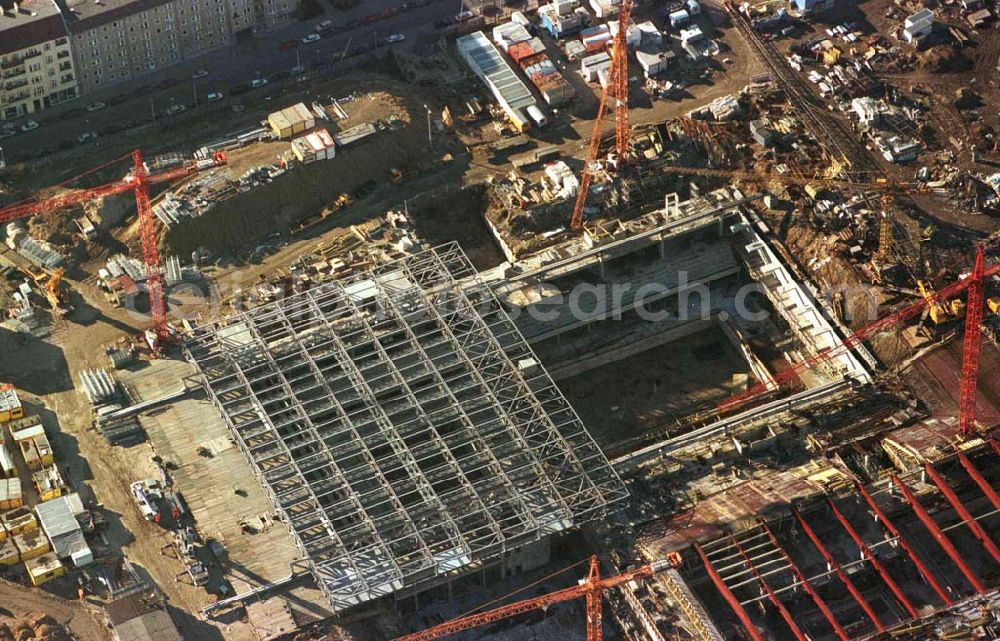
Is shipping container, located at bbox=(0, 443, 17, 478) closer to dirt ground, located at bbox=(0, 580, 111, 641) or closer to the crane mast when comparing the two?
dirt ground, located at bbox=(0, 580, 111, 641)

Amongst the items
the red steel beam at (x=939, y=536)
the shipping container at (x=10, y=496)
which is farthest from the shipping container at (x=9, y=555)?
the red steel beam at (x=939, y=536)

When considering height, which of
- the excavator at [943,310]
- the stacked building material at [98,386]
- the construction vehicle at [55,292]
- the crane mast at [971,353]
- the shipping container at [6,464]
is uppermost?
the construction vehicle at [55,292]

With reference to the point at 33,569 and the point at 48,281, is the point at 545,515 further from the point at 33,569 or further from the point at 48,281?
the point at 48,281

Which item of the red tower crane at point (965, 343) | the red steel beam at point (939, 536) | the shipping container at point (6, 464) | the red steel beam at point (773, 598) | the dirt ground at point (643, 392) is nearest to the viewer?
the red steel beam at point (773, 598)

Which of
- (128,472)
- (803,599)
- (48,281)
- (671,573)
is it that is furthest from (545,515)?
(48,281)

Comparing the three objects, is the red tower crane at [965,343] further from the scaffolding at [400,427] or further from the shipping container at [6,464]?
the shipping container at [6,464]

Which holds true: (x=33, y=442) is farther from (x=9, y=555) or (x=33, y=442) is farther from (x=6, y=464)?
(x=9, y=555)
